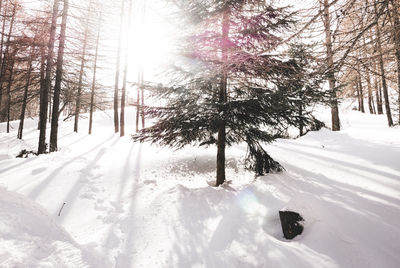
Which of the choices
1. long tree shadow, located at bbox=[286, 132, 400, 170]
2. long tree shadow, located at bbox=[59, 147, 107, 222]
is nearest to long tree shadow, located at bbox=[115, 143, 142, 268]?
long tree shadow, located at bbox=[59, 147, 107, 222]

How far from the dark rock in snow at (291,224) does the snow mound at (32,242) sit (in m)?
2.95

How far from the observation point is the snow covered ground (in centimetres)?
260

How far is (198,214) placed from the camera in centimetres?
438

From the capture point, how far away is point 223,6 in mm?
Result: 4922

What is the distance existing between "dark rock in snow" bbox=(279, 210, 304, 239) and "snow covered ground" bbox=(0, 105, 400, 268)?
0.12m

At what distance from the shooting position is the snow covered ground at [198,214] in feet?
8.53

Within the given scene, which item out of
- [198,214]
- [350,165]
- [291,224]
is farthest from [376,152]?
[198,214]

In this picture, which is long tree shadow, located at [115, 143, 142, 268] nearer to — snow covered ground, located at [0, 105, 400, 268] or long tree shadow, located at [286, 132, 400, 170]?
snow covered ground, located at [0, 105, 400, 268]

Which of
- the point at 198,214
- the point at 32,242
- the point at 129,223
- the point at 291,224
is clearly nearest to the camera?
the point at 32,242

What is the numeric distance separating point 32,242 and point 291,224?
3620 mm

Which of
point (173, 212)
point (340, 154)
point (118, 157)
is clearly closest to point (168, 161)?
point (118, 157)

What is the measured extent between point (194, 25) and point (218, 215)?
15.8 feet

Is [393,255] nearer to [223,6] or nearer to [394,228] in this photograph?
[394,228]

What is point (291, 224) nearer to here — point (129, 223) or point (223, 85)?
point (129, 223)
